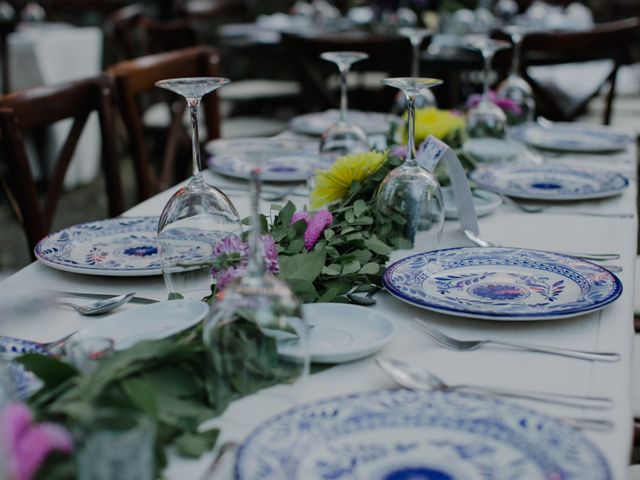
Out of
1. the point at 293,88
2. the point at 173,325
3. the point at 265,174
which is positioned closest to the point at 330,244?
the point at 173,325

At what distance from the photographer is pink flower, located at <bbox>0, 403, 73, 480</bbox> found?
1.72ft

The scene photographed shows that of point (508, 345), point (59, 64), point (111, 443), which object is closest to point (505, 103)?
point (508, 345)

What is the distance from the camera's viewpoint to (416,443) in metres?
0.63

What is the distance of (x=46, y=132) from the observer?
4.17 metres

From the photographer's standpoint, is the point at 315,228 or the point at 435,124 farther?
the point at 435,124

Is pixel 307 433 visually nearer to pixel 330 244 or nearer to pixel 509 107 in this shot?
pixel 330 244

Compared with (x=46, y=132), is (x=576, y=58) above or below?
above

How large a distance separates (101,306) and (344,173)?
44 cm

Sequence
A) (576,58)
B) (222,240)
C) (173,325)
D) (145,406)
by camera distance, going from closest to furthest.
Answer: (145,406) < (173,325) < (222,240) < (576,58)

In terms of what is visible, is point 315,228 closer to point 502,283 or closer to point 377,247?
point 377,247

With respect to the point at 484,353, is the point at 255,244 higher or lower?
higher

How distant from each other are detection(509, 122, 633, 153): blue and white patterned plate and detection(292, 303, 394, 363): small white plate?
1136 mm

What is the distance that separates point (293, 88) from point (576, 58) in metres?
1.56

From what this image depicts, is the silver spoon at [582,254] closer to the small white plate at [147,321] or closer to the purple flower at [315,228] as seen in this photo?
the purple flower at [315,228]
